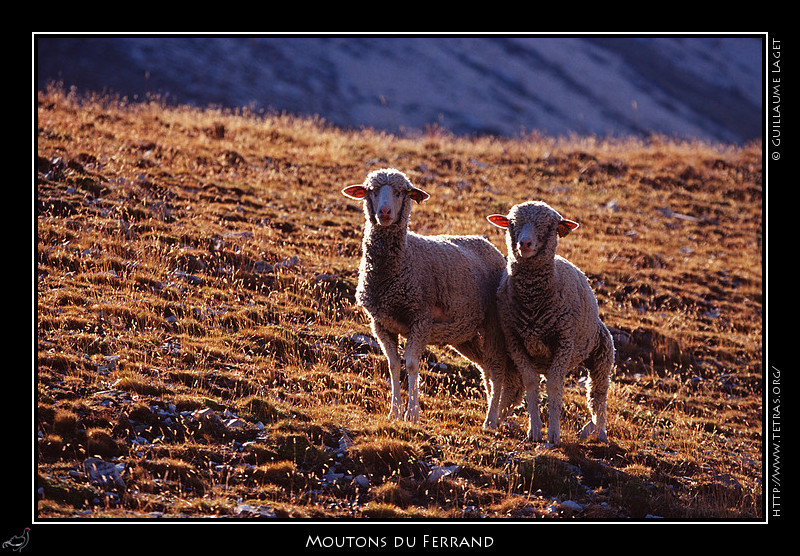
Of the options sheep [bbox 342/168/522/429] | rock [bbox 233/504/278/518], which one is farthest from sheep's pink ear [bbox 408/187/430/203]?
rock [bbox 233/504/278/518]

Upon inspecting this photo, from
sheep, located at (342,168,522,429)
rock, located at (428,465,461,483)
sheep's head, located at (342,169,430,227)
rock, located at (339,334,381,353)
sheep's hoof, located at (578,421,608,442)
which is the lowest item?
rock, located at (428,465,461,483)

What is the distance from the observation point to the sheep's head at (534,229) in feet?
30.8

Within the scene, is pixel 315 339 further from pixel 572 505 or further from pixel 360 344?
pixel 572 505

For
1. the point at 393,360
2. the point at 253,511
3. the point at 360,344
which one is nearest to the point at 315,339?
the point at 360,344

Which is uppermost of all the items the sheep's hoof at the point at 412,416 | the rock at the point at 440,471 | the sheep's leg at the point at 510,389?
the sheep's leg at the point at 510,389

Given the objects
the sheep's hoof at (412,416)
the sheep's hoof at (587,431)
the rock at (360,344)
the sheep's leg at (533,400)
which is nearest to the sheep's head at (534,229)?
the sheep's leg at (533,400)

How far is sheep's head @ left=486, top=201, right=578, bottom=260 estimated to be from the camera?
9375mm

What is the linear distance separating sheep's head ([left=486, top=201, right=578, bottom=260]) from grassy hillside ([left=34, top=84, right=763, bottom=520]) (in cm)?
218

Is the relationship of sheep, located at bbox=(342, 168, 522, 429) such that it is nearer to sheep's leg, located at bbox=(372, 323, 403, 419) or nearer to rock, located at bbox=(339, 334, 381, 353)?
sheep's leg, located at bbox=(372, 323, 403, 419)

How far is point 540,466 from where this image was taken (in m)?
8.80

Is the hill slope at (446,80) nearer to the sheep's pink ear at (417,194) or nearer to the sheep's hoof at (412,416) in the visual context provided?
the sheep's pink ear at (417,194)

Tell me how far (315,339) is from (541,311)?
3.99 meters

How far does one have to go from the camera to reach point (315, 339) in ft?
40.6

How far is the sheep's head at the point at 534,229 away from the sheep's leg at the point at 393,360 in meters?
1.74
